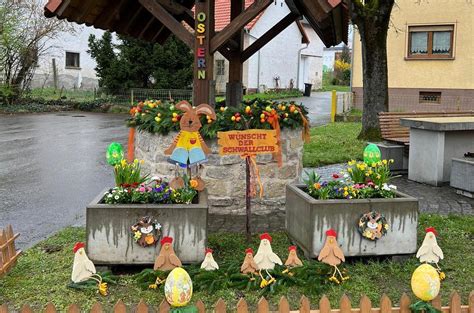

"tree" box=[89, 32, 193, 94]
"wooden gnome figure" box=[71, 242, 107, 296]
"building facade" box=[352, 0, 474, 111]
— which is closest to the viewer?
"wooden gnome figure" box=[71, 242, 107, 296]

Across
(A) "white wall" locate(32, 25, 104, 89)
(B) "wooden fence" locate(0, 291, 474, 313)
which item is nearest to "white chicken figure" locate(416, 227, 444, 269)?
(B) "wooden fence" locate(0, 291, 474, 313)

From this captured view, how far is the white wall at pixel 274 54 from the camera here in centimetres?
3409

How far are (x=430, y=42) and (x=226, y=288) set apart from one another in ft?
68.1

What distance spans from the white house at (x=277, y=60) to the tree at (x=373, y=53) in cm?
1660

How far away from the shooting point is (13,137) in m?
16.2

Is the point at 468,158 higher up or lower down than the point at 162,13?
lower down

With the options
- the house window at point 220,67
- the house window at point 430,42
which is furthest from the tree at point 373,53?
the house window at point 220,67

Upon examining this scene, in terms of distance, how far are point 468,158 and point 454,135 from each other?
1.95 feet

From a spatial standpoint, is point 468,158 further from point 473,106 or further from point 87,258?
point 473,106

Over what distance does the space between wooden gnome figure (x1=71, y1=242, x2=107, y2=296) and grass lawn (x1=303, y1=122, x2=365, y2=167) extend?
6.70 metres

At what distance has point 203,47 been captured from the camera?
6914 mm

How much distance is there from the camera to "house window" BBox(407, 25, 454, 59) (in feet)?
73.8

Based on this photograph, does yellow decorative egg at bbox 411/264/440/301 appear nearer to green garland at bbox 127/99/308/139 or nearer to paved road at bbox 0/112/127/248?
green garland at bbox 127/99/308/139

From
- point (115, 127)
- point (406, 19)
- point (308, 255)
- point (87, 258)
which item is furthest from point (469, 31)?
point (87, 258)
